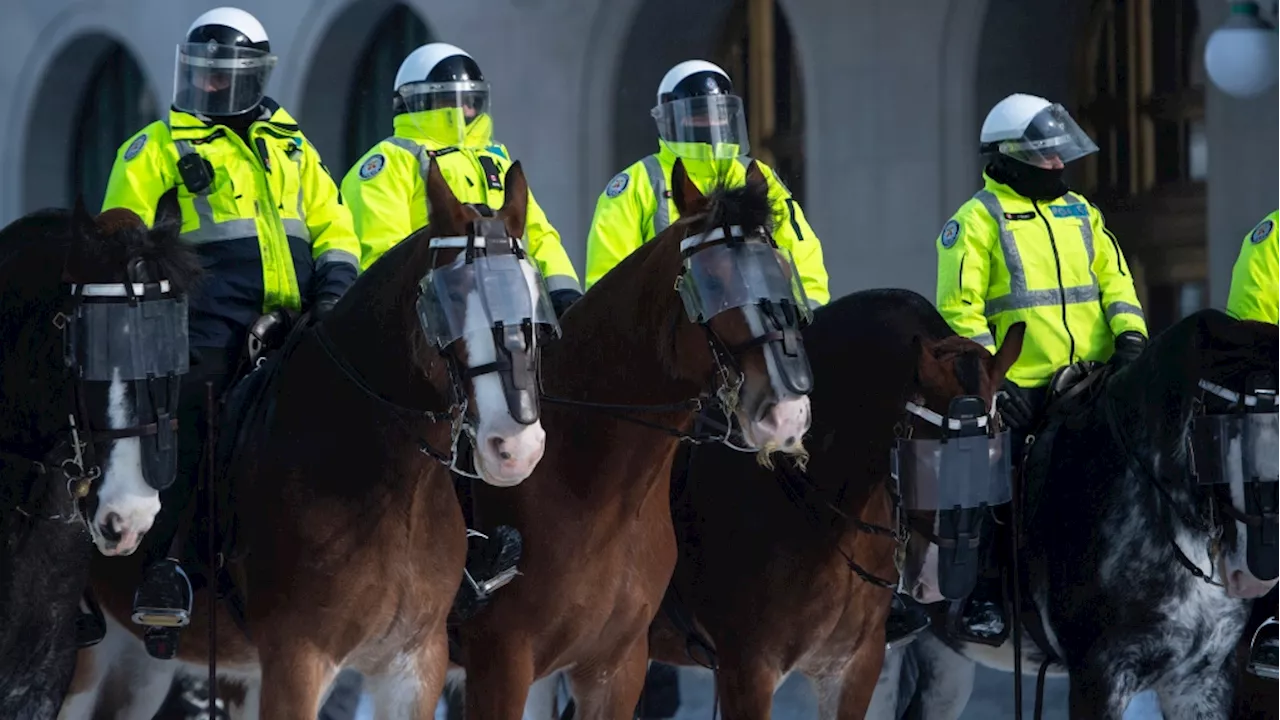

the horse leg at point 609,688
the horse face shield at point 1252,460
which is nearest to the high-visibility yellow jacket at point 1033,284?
the horse face shield at point 1252,460

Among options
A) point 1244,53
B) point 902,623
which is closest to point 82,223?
point 902,623

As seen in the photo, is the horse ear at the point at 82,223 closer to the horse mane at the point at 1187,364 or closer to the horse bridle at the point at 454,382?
the horse bridle at the point at 454,382

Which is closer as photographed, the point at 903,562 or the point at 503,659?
the point at 503,659

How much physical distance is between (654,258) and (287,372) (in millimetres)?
1034

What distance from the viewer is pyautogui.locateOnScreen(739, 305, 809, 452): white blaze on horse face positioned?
5.33 metres

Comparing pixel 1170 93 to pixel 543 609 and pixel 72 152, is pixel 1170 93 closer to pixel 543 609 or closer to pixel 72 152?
pixel 543 609

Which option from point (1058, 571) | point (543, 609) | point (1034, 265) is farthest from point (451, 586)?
point (1034, 265)

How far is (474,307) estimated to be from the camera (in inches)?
198

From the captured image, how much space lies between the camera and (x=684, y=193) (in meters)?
5.75

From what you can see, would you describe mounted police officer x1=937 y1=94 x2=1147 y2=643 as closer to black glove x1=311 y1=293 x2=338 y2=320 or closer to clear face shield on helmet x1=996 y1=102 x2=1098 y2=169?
clear face shield on helmet x1=996 y1=102 x2=1098 y2=169

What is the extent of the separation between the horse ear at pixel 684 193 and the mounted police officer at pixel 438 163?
117cm

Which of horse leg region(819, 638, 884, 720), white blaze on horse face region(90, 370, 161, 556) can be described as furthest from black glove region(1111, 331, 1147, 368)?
white blaze on horse face region(90, 370, 161, 556)

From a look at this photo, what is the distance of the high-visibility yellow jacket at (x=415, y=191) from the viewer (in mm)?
7023

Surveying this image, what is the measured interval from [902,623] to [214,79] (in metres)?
2.77
